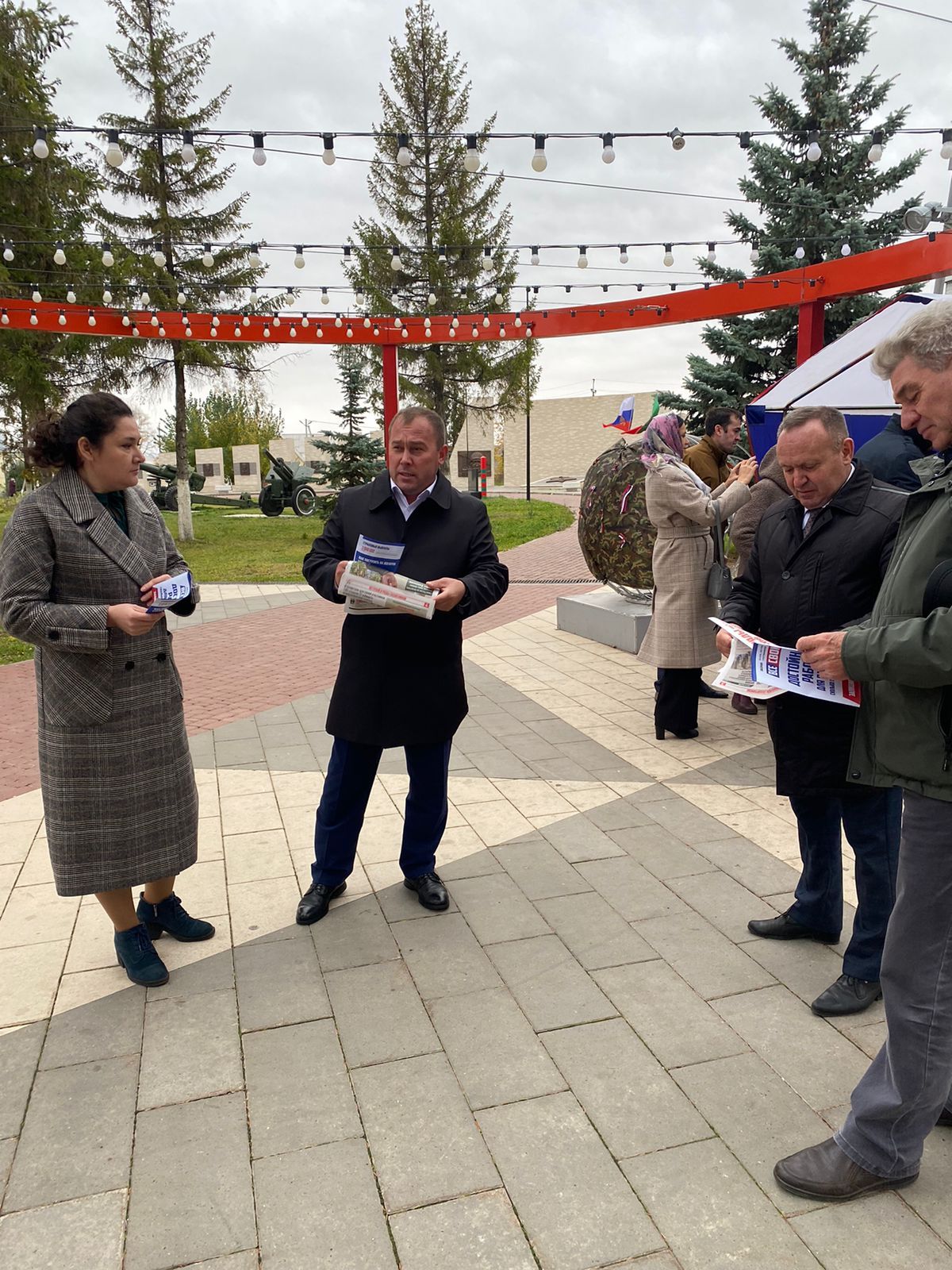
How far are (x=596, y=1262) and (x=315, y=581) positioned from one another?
2.21m

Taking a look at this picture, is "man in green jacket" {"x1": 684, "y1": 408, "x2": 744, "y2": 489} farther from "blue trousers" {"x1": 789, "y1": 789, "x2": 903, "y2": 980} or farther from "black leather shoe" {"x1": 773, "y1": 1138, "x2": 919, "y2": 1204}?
"black leather shoe" {"x1": 773, "y1": 1138, "x2": 919, "y2": 1204}

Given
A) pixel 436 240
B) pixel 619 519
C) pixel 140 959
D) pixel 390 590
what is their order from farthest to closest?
1. pixel 436 240
2. pixel 619 519
3. pixel 140 959
4. pixel 390 590

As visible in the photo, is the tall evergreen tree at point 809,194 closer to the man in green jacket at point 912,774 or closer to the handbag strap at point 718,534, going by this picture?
the handbag strap at point 718,534

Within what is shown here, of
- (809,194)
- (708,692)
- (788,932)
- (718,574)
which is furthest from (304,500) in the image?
(788,932)

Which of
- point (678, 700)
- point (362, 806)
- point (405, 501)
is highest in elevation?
point (405, 501)

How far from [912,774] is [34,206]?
1833 centimetres

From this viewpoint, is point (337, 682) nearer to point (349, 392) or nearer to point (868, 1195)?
point (868, 1195)

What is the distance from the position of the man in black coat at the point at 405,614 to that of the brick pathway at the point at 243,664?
8.87 ft

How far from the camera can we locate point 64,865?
279 centimetres

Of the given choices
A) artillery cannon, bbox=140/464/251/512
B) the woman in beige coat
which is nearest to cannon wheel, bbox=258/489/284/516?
artillery cannon, bbox=140/464/251/512

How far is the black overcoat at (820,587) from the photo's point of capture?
8.61 ft

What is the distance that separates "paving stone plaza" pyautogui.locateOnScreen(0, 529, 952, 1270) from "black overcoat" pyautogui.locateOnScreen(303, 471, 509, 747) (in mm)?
813

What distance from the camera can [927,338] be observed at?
178 centimetres

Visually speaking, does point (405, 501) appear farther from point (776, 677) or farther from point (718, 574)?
point (718, 574)
